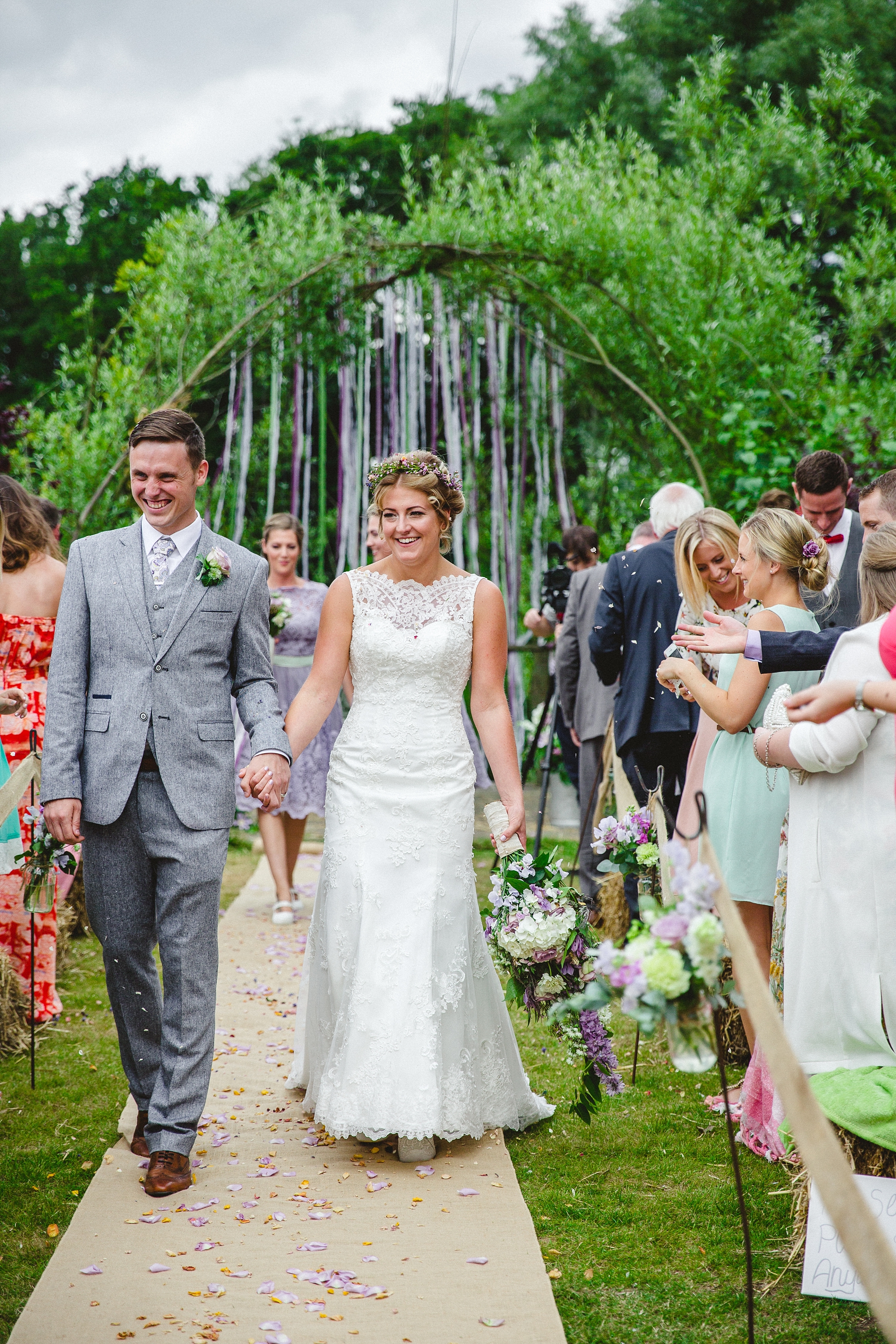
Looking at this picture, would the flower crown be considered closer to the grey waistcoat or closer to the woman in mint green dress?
the grey waistcoat

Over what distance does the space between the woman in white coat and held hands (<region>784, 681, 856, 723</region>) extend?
33cm

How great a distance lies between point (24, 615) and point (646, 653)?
2629 millimetres

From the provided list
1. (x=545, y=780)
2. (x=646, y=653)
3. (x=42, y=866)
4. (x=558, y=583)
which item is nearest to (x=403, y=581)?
(x=42, y=866)

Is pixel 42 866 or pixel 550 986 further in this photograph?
pixel 42 866

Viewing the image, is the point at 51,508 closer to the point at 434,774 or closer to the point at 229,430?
the point at 434,774

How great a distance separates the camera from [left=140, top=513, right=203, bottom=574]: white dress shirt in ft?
10.8

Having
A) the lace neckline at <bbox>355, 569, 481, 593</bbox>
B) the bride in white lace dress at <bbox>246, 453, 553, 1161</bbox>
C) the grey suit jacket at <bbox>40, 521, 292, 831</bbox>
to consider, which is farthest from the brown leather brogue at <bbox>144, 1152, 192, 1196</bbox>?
the lace neckline at <bbox>355, 569, 481, 593</bbox>

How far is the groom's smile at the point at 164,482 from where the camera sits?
10.5 ft

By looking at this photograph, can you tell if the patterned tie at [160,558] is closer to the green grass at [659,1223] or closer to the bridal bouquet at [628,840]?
the bridal bouquet at [628,840]

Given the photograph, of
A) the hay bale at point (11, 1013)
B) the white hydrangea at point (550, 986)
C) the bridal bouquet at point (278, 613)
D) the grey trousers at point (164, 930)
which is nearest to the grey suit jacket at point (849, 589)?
the white hydrangea at point (550, 986)

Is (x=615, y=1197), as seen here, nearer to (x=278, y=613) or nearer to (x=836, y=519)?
(x=836, y=519)

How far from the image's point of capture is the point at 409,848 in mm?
3518

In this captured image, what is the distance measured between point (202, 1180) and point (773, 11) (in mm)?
15666

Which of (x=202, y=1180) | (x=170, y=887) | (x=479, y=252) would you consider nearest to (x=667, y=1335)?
(x=202, y=1180)
